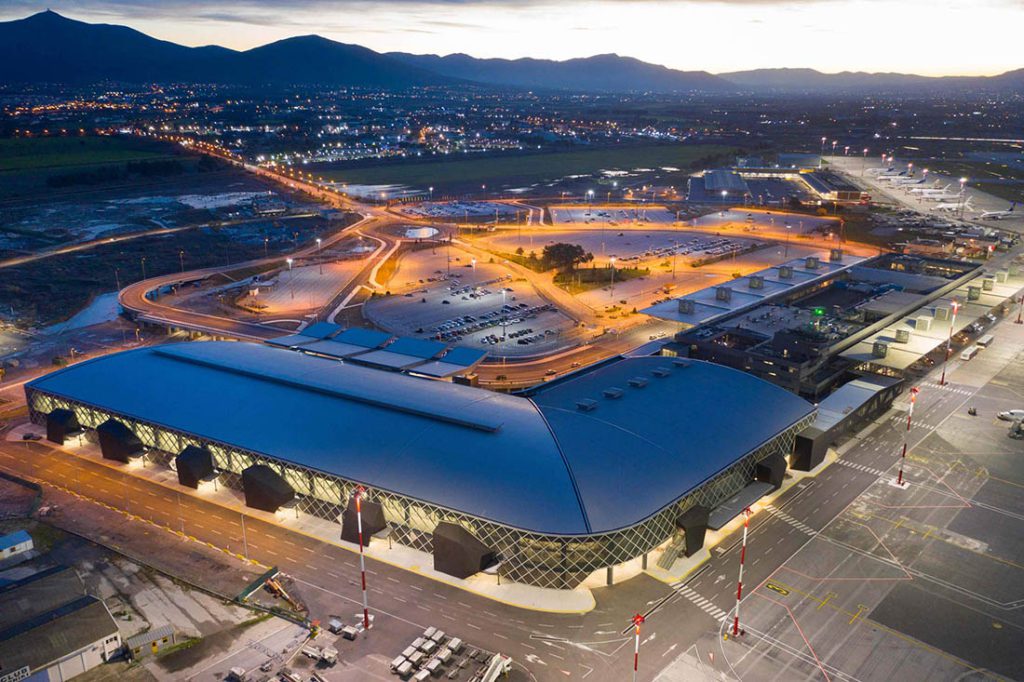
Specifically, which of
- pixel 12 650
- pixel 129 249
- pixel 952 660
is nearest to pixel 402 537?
pixel 12 650

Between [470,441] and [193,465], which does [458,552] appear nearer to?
[470,441]

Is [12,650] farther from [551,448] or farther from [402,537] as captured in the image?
[551,448]

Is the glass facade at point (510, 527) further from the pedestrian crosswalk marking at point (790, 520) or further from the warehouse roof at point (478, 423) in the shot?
the pedestrian crosswalk marking at point (790, 520)

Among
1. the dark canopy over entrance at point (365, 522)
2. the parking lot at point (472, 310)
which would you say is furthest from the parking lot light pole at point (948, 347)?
the dark canopy over entrance at point (365, 522)

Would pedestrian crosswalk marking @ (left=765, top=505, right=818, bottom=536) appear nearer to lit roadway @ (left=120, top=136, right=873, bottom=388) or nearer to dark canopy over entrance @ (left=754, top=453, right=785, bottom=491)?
dark canopy over entrance @ (left=754, top=453, right=785, bottom=491)

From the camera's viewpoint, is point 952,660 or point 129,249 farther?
point 129,249

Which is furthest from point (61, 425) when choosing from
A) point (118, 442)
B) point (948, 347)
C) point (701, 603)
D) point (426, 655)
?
point (948, 347)
